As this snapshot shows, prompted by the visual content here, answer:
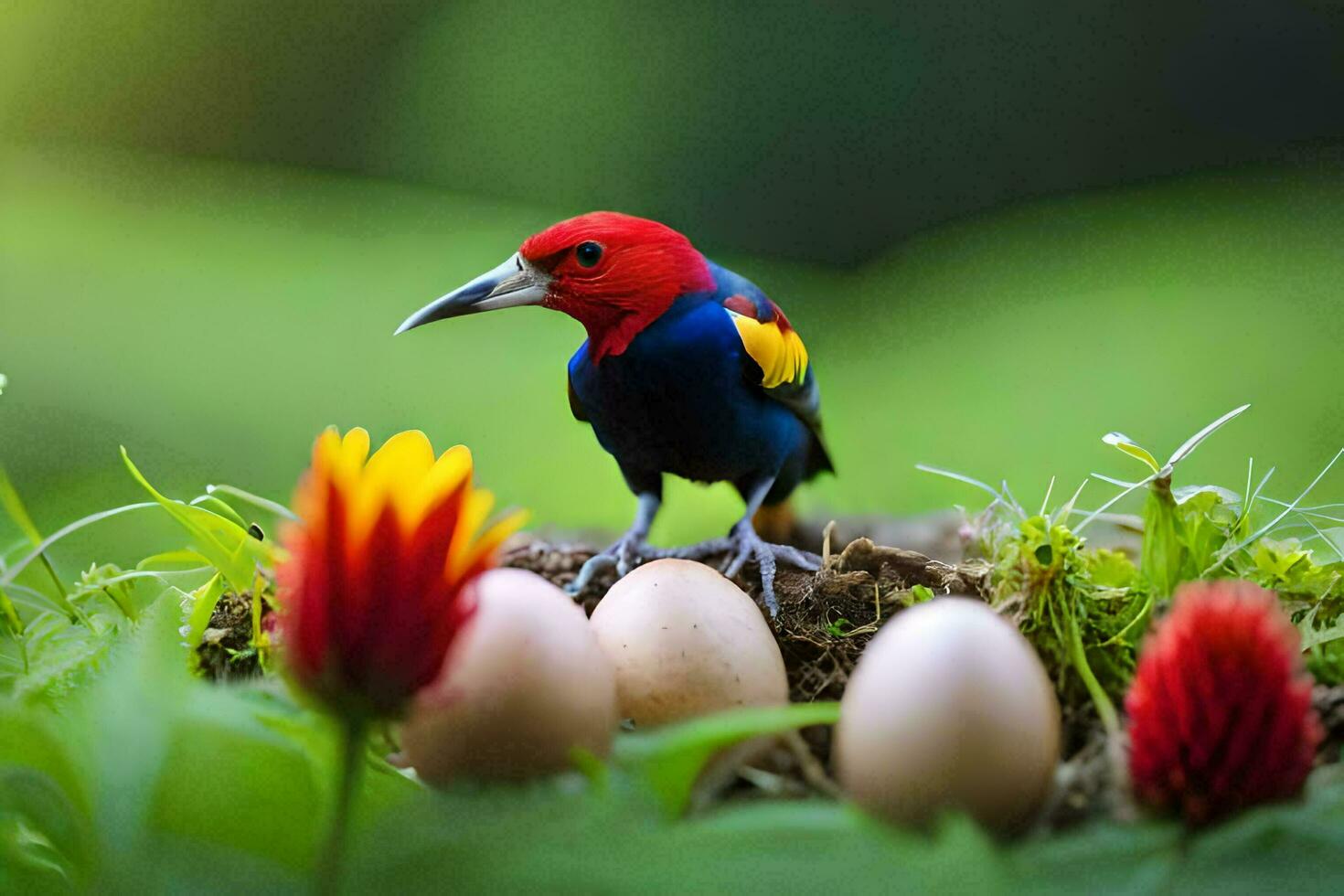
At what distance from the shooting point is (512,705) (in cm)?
44

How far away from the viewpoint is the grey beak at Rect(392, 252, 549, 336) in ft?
2.18

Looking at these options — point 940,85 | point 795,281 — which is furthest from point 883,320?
point 940,85

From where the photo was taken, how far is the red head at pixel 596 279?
675 mm

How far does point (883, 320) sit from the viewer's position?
201 centimetres

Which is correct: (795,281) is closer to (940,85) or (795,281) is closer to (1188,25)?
(940,85)

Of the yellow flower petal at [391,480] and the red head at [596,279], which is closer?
the yellow flower petal at [391,480]

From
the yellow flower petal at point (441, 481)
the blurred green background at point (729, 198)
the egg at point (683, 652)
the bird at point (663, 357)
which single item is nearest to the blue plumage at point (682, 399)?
the bird at point (663, 357)

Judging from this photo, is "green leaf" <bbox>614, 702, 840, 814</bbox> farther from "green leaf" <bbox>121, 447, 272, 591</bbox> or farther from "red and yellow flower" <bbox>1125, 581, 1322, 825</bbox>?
"green leaf" <bbox>121, 447, 272, 591</bbox>

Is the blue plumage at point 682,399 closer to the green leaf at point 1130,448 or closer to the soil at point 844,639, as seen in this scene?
the soil at point 844,639

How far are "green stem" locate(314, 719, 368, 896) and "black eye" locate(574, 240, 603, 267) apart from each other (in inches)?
15.3

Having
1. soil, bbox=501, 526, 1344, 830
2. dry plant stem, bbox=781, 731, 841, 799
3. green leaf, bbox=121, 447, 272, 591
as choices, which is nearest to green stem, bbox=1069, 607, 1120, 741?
soil, bbox=501, 526, 1344, 830

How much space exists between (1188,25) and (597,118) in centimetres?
115

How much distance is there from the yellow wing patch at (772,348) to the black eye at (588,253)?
0.34 feet

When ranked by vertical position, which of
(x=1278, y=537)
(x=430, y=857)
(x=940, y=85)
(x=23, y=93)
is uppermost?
(x=940, y=85)
